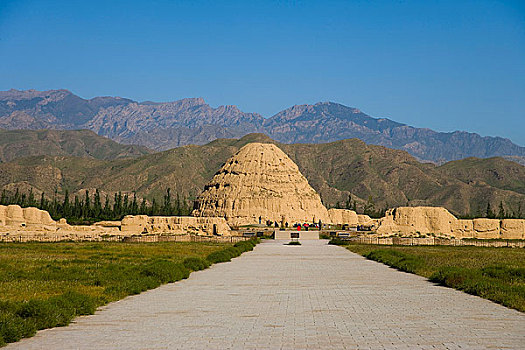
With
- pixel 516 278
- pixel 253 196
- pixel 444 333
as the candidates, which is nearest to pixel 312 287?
pixel 516 278

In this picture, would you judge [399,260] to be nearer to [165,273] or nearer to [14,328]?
[165,273]

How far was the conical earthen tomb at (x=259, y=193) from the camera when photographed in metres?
102

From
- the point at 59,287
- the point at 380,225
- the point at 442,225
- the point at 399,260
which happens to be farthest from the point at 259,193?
the point at 59,287

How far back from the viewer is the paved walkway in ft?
33.4

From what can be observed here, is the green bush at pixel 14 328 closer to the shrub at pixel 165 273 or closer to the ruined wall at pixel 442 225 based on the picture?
the shrub at pixel 165 273

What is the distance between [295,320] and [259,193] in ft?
302

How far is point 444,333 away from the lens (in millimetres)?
11117

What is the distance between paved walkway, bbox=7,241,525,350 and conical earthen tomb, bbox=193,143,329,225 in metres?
81.1

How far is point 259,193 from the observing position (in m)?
105

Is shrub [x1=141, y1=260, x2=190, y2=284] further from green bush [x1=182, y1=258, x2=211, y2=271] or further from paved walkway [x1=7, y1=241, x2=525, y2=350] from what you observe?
green bush [x1=182, y1=258, x2=211, y2=271]

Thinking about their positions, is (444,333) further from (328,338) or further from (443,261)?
(443,261)

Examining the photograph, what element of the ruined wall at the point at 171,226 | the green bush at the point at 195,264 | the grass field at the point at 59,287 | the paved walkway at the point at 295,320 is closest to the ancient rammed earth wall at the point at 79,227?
the ruined wall at the point at 171,226

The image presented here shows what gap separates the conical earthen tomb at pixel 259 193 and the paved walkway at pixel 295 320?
3192 inches

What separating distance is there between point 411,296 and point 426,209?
5392 cm
